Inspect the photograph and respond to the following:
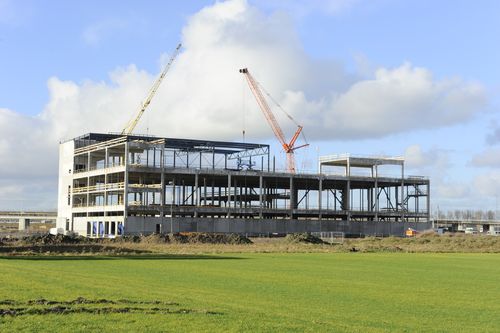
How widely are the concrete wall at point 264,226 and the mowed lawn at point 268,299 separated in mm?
75140

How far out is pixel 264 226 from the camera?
12950 centimetres

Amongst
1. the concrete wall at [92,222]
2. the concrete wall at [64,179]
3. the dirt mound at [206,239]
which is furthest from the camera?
the concrete wall at [64,179]

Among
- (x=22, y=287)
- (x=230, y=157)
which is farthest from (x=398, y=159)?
(x=22, y=287)

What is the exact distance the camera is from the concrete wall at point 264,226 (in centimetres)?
11788

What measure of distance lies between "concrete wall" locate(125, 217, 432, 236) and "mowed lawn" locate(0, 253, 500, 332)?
247ft

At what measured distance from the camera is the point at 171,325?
1808 cm

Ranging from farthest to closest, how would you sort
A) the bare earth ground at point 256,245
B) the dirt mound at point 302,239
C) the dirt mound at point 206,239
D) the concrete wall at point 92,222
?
the concrete wall at point 92,222 < the dirt mound at point 302,239 < the dirt mound at point 206,239 < the bare earth ground at point 256,245

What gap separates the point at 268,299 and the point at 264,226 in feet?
339

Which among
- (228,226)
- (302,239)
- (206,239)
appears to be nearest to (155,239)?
(206,239)

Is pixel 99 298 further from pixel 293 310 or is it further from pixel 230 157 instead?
pixel 230 157

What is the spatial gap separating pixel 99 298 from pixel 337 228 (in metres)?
116

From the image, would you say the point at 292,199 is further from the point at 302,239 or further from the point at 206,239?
the point at 206,239

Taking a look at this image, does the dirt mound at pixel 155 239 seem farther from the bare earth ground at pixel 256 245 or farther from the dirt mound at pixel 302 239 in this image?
the dirt mound at pixel 302 239

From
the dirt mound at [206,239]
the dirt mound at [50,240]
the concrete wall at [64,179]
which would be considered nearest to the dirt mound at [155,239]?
the dirt mound at [206,239]
